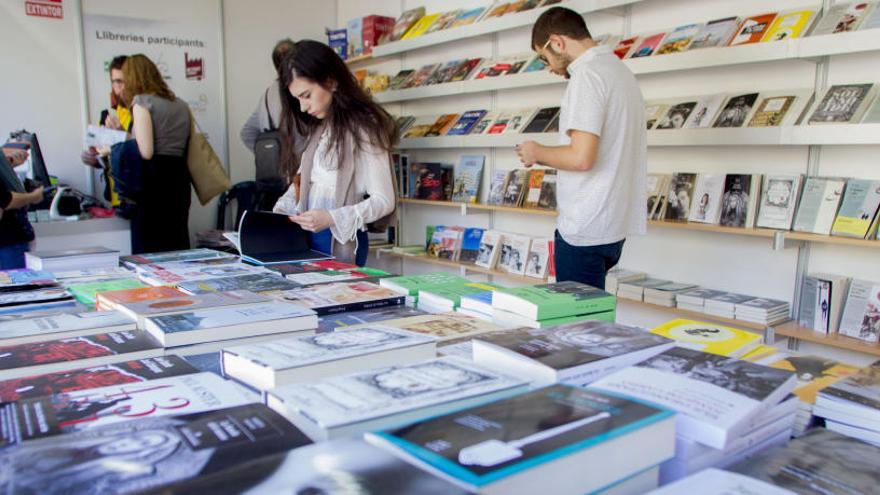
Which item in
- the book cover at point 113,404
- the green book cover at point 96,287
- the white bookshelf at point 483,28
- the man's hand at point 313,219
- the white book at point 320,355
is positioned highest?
the white bookshelf at point 483,28

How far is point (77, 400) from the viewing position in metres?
0.79

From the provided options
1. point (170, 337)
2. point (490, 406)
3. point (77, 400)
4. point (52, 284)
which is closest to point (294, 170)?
point (52, 284)

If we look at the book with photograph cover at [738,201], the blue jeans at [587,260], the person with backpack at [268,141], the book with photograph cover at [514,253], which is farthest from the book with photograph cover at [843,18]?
the person with backpack at [268,141]

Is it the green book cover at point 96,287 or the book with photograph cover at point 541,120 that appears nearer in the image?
the green book cover at point 96,287

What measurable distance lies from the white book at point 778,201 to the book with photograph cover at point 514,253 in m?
1.40

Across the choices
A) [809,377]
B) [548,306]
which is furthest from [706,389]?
[548,306]

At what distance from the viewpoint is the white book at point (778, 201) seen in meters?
2.77

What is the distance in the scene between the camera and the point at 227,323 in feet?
3.91

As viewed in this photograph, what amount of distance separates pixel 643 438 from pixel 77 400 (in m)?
0.66

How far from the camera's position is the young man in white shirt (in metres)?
2.20

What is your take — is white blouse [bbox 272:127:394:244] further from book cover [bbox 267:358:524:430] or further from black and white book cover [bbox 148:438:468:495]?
black and white book cover [bbox 148:438:468:495]

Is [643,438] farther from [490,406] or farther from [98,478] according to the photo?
[98,478]

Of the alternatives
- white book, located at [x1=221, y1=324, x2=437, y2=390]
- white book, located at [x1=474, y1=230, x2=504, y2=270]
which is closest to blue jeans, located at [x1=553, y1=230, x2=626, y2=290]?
white book, located at [x1=221, y1=324, x2=437, y2=390]

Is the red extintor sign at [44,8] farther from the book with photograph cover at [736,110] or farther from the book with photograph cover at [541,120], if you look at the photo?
the book with photograph cover at [736,110]
